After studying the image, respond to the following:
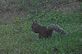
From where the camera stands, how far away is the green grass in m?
7.44

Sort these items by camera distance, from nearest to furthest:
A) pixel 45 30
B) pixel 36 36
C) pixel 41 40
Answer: pixel 41 40, pixel 45 30, pixel 36 36

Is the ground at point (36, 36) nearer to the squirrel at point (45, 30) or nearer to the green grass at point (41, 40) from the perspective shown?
the green grass at point (41, 40)

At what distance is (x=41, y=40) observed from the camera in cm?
850

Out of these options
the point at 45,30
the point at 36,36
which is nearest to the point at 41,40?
the point at 45,30

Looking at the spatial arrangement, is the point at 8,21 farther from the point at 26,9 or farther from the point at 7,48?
the point at 7,48

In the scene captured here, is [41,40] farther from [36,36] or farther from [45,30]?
[36,36]

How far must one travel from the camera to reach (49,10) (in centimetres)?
1316

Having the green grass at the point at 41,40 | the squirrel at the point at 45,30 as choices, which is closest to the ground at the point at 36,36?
the green grass at the point at 41,40

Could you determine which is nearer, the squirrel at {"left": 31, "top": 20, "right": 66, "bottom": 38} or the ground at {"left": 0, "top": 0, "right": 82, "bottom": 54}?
the ground at {"left": 0, "top": 0, "right": 82, "bottom": 54}

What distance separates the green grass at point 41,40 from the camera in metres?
7.44

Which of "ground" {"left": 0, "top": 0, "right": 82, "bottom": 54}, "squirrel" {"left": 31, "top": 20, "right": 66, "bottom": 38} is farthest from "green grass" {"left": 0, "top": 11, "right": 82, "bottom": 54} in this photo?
"squirrel" {"left": 31, "top": 20, "right": 66, "bottom": 38}

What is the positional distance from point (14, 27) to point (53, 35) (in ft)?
8.94

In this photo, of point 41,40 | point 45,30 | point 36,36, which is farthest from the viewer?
point 36,36

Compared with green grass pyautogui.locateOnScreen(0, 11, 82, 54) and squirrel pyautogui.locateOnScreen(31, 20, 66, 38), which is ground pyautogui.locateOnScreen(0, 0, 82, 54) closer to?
green grass pyautogui.locateOnScreen(0, 11, 82, 54)
